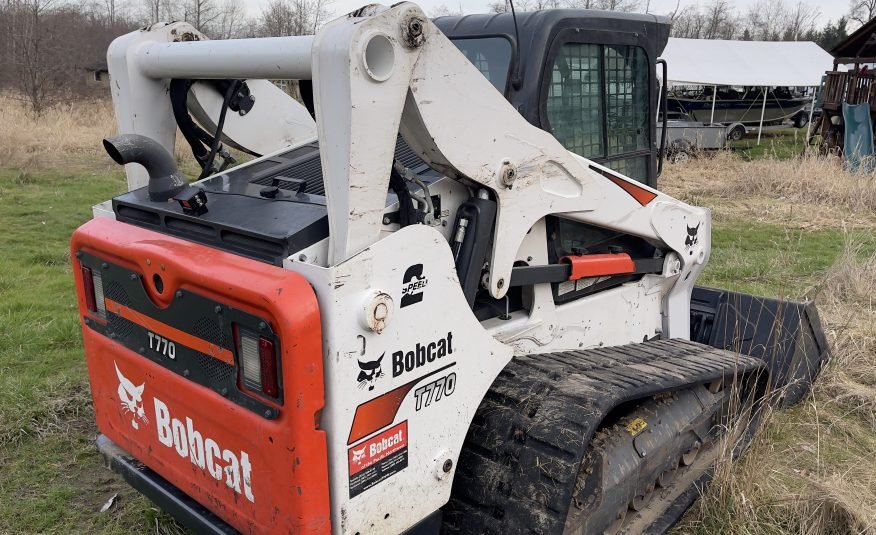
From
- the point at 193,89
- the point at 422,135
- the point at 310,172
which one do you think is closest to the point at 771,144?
the point at 310,172

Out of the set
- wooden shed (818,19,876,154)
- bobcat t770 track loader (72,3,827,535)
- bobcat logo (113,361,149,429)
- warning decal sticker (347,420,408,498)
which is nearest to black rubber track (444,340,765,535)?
bobcat t770 track loader (72,3,827,535)

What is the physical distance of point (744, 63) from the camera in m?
22.9

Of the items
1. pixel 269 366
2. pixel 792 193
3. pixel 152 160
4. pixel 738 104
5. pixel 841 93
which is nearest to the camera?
pixel 269 366

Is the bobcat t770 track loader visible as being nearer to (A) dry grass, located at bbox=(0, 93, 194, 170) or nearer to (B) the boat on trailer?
(A) dry grass, located at bbox=(0, 93, 194, 170)

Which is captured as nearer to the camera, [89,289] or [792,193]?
[89,289]

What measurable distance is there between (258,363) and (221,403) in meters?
0.24

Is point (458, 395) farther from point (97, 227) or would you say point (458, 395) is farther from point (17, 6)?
point (17, 6)

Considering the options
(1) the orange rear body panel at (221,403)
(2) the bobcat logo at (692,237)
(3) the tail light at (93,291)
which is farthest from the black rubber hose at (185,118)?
(2) the bobcat logo at (692,237)

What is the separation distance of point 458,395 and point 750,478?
155 cm

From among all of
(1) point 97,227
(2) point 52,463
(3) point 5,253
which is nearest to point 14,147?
(3) point 5,253

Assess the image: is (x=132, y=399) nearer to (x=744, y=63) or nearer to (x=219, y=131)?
(x=219, y=131)

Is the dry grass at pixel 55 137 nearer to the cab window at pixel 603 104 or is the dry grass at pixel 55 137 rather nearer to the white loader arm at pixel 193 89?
the white loader arm at pixel 193 89

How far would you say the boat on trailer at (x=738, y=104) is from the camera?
2334 cm

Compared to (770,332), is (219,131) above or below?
above
